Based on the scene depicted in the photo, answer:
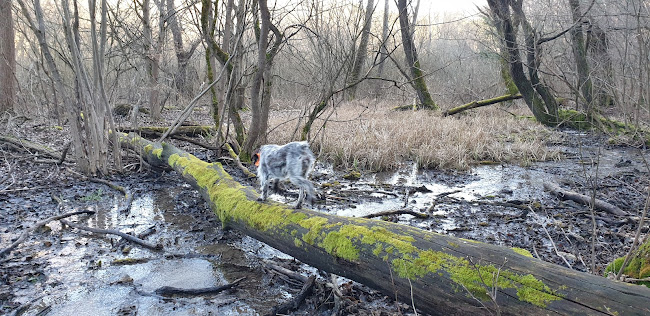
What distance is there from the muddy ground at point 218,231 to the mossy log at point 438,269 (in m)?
0.42

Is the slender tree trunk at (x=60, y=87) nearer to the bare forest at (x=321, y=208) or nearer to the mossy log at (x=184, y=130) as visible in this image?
the bare forest at (x=321, y=208)

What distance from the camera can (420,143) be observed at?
11094 millimetres

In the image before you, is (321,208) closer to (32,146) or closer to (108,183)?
(108,183)

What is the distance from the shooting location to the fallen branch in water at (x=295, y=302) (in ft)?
12.2

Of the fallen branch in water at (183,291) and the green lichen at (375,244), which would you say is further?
the fallen branch in water at (183,291)

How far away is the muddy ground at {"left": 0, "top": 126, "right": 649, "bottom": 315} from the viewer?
3.94 metres

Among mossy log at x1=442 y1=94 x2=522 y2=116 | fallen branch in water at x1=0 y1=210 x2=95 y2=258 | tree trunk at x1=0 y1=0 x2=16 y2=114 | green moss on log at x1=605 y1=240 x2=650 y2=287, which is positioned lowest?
fallen branch in water at x1=0 y1=210 x2=95 y2=258

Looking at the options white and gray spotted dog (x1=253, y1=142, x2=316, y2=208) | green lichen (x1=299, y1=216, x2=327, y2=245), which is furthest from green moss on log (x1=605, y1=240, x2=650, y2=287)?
white and gray spotted dog (x1=253, y1=142, x2=316, y2=208)

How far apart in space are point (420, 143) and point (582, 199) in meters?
4.91

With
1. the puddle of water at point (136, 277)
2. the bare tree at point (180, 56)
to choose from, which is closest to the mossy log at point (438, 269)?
the puddle of water at point (136, 277)

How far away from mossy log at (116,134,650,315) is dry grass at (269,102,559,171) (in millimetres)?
4624

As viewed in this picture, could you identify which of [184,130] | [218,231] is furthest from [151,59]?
[218,231]

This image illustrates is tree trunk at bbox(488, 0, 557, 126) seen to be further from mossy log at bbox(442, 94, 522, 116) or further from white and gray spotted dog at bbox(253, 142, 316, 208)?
white and gray spotted dog at bbox(253, 142, 316, 208)

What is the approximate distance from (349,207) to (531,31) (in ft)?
29.0
